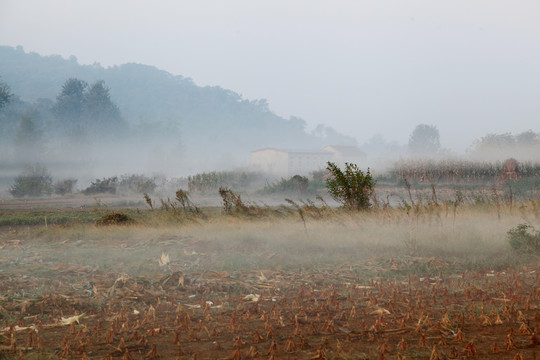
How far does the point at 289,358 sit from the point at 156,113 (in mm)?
141265

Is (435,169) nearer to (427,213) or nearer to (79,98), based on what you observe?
(427,213)

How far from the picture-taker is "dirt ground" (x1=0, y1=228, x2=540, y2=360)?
15.5 ft

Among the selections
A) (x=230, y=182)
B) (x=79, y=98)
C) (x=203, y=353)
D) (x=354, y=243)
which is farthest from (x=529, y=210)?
(x=79, y=98)

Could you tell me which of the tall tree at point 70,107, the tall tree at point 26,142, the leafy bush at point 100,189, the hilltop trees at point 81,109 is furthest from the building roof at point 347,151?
the leafy bush at point 100,189

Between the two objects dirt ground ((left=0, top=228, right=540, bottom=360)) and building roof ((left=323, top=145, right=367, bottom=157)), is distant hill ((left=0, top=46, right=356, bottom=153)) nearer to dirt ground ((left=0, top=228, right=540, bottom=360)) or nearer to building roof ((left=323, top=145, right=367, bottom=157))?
building roof ((left=323, top=145, right=367, bottom=157))

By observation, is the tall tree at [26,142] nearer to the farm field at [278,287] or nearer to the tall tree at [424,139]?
the farm field at [278,287]

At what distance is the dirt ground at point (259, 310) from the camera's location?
4.71 m

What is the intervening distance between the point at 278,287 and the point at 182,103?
149 m

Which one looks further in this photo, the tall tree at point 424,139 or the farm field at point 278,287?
Answer: the tall tree at point 424,139

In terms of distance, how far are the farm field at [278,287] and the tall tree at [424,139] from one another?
98854 millimetres

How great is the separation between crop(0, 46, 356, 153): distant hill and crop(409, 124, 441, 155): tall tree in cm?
4214

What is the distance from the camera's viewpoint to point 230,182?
37.6 metres

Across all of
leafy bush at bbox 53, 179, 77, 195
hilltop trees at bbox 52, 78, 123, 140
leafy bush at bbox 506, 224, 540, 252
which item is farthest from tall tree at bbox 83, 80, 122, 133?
leafy bush at bbox 506, 224, 540, 252

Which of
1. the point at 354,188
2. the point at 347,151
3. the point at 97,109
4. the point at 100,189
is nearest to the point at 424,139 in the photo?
the point at 347,151
